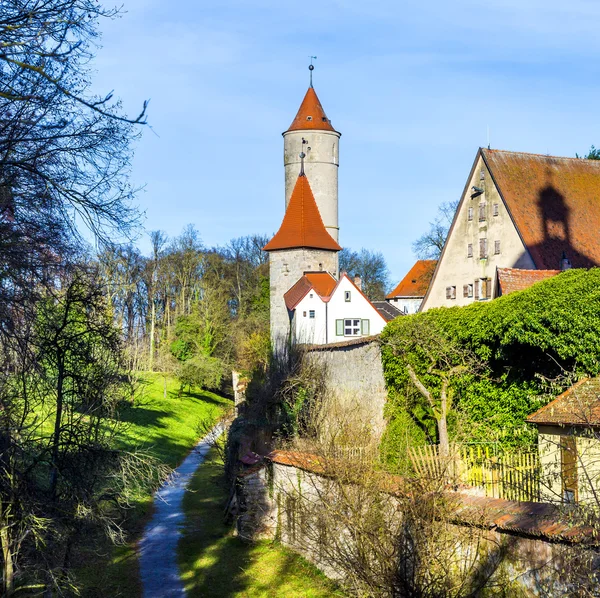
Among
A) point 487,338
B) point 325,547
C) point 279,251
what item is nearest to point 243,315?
point 279,251

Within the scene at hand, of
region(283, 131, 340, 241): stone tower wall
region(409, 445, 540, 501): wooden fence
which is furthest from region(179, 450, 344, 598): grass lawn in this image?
region(283, 131, 340, 241): stone tower wall

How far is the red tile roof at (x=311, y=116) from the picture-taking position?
5509 cm

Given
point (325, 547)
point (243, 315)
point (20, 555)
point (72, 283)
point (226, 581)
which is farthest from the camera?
point (243, 315)

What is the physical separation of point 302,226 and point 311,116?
9287 mm

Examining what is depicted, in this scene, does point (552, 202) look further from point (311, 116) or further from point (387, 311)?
point (311, 116)

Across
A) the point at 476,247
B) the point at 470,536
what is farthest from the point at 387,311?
the point at 470,536

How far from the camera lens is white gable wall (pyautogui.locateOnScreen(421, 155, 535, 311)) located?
3017 cm

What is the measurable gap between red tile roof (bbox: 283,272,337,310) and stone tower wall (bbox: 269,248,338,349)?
2.03ft

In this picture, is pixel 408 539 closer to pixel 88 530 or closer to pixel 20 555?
pixel 88 530

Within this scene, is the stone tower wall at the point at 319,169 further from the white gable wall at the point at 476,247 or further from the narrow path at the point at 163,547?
the narrow path at the point at 163,547

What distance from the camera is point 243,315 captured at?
6638 cm

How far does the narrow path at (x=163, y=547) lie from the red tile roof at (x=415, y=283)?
1454 inches

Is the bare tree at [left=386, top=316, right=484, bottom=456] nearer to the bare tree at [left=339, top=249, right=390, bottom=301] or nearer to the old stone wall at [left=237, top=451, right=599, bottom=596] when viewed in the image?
the old stone wall at [left=237, top=451, right=599, bottom=596]

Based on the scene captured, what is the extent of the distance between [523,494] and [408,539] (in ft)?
7.47
